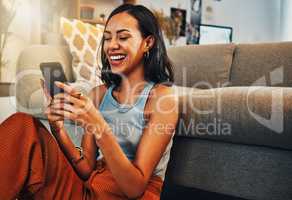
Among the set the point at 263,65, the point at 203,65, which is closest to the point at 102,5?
the point at 203,65

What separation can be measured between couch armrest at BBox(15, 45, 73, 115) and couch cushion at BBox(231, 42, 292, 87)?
98 cm

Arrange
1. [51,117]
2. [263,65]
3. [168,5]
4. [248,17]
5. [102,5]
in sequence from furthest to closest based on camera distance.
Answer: [248,17]
[168,5]
[102,5]
[263,65]
[51,117]

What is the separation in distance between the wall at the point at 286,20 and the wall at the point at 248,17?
0.11 metres

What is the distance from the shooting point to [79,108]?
0.79m

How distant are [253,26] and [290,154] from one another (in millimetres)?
4144

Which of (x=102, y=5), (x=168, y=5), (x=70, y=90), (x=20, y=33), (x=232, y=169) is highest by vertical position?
(x=168, y=5)

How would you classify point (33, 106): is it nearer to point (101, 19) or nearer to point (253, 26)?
point (101, 19)

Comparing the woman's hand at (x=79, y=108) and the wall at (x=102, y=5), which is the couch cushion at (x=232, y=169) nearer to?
the woman's hand at (x=79, y=108)

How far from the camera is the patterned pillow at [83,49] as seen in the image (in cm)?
209

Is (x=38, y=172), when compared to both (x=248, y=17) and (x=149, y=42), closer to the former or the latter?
(x=149, y=42)

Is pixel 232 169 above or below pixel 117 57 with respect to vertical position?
below

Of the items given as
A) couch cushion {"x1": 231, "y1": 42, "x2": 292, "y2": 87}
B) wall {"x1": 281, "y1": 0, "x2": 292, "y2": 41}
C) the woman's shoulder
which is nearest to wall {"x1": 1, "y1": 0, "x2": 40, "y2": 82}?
couch cushion {"x1": 231, "y1": 42, "x2": 292, "y2": 87}

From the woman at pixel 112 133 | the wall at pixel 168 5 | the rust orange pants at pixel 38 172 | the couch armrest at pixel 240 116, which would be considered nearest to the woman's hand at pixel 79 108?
the woman at pixel 112 133

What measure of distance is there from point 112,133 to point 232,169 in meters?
0.51
